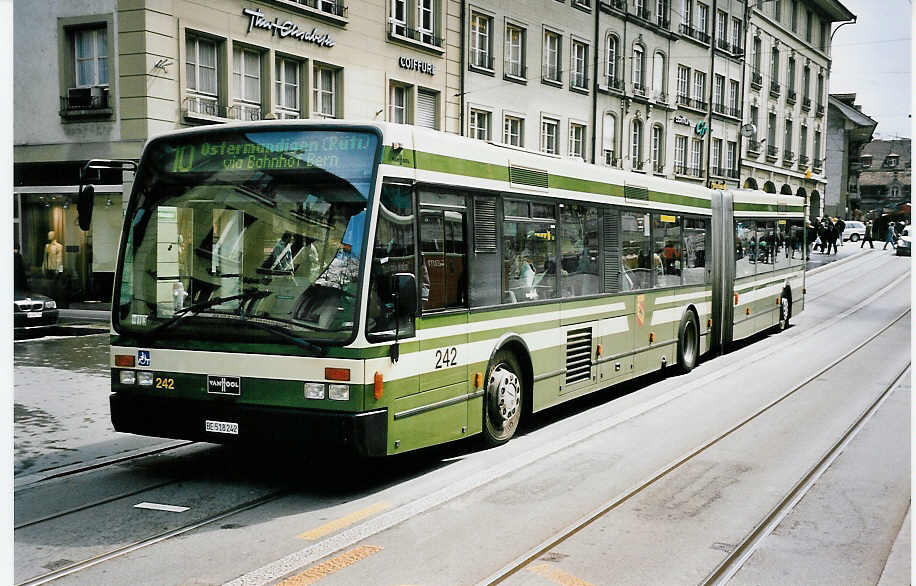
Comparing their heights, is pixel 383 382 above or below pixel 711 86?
below

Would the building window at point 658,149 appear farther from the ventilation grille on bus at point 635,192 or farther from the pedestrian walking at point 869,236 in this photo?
the ventilation grille on bus at point 635,192

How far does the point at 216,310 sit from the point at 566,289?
14.4ft

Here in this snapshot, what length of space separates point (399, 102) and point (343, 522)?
2108 cm

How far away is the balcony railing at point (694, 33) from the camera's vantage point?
1657 inches

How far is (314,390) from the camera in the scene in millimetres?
6988

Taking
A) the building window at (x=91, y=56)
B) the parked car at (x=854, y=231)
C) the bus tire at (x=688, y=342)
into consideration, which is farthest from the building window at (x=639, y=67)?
the bus tire at (x=688, y=342)

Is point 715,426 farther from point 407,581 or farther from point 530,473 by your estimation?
point 407,581

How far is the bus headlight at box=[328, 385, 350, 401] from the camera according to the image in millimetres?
6934

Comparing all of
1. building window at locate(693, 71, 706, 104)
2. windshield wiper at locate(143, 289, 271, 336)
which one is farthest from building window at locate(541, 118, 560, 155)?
windshield wiper at locate(143, 289, 271, 336)

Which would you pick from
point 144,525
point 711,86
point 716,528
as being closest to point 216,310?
point 144,525

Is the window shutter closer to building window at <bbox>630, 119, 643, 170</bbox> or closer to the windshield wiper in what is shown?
building window at <bbox>630, 119, 643, 170</bbox>

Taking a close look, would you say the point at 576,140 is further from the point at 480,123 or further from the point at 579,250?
the point at 579,250

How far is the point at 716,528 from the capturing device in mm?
6520

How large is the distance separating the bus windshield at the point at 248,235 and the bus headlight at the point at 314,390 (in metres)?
0.34
